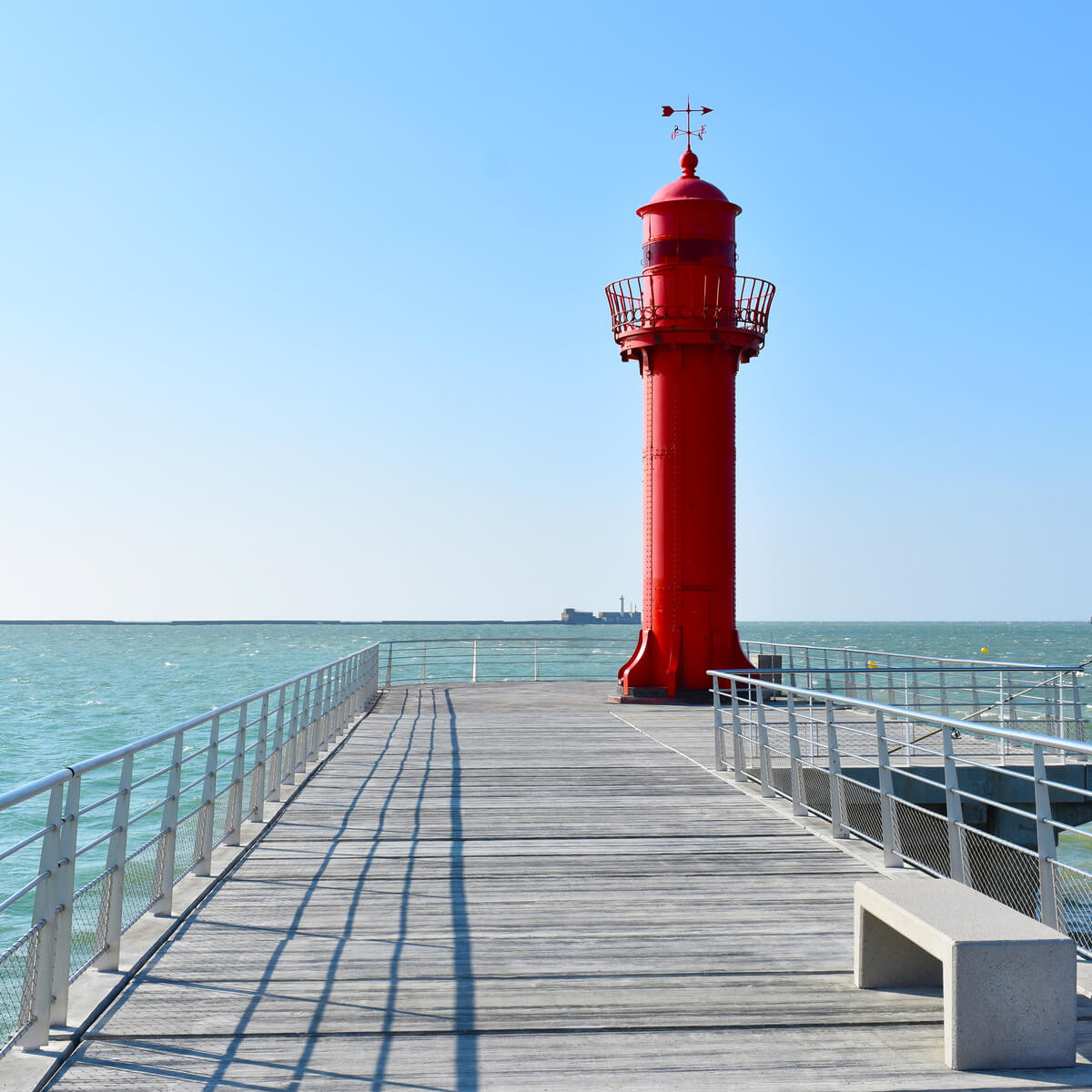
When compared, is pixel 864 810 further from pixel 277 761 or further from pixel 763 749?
pixel 277 761

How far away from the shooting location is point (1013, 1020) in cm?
392

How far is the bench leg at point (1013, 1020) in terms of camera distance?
12.7 ft

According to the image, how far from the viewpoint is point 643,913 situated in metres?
6.07

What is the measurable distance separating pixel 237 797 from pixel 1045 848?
5.26m

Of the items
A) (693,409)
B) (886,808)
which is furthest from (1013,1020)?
(693,409)

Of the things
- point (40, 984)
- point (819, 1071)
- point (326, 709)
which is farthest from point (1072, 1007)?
point (326, 709)

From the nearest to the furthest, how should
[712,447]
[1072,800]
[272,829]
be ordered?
[272,829] → [1072,800] → [712,447]

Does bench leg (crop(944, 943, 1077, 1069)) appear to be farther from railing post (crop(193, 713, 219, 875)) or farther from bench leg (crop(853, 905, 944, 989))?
railing post (crop(193, 713, 219, 875))

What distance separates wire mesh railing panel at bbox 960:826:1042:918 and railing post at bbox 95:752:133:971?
966 centimetres

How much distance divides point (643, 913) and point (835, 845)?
2.25m

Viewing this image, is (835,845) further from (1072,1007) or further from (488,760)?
(488,760)

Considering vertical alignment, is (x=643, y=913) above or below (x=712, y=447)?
below

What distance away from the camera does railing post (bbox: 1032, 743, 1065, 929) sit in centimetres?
482

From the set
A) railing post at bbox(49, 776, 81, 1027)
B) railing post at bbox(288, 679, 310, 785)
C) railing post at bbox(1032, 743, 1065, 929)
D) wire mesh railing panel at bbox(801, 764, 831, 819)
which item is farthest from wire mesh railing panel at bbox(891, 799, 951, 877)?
railing post at bbox(49, 776, 81, 1027)
